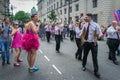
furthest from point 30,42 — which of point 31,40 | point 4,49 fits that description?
point 4,49

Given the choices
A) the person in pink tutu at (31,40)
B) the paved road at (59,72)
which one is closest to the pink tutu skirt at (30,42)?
the person in pink tutu at (31,40)

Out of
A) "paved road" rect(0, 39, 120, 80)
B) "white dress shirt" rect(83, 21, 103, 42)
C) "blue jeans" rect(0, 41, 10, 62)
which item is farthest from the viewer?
"blue jeans" rect(0, 41, 10, 62)

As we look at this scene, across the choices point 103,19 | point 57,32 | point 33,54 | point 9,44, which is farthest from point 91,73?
point 103,19

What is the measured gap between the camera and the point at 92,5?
40125mm

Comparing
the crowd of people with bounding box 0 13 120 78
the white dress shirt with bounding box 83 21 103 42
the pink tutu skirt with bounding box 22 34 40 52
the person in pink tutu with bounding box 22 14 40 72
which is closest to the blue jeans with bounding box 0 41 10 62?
the crowd of people with bounding box 0 13 120 78

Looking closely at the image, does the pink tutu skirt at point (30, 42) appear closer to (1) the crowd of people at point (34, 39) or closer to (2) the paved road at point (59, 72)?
(1) the crowd of people at point (34, 39)

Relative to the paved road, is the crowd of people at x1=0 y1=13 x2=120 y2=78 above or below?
above

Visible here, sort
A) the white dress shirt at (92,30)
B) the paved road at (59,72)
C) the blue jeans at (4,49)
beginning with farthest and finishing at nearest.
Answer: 1. the blue jeans at (4,49)
2. the white dress shirt at (92,30)
3. the paved road at (59,72)

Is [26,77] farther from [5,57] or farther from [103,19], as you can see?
[103,19]

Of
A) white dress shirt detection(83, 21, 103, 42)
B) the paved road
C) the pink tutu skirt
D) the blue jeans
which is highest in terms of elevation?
white dress shirt detection(83, 21, 103, 42)

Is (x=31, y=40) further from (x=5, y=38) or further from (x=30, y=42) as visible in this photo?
(x=5, y=38)

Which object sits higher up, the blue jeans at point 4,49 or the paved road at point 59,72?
the blue jeans at point 4,49

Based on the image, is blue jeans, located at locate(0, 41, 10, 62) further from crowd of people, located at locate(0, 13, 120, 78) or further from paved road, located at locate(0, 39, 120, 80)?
paved road, located at locate(0, 39, 120, 80)

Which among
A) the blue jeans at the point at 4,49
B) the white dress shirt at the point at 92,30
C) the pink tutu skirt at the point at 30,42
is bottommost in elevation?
the blue jeans at the point at 4,49
